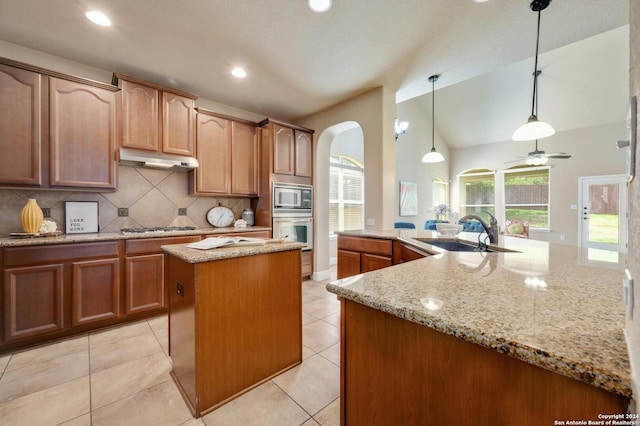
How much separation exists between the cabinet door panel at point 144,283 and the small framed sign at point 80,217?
2.24ft

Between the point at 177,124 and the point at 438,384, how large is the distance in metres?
3.32

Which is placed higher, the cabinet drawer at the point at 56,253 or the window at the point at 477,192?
the window at the point at 477,192

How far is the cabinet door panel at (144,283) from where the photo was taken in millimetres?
2410

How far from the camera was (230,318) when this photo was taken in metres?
1.47

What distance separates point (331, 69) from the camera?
2.71 metres

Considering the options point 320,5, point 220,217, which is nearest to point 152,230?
point 220,217

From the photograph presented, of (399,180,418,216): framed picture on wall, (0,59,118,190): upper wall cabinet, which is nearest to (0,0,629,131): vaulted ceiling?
(0,59,118,190): upper wall cabinet

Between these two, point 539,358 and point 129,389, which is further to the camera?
point 129,389

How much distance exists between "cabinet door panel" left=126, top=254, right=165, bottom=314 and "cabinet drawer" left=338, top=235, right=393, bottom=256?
1.96m

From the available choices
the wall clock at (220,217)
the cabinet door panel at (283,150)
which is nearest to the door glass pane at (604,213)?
the cabinet door panel at (283,150)

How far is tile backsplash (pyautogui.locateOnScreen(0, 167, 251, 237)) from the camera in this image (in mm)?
2301

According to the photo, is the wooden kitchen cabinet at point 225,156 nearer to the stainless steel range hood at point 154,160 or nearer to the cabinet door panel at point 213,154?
the cabinet door panel at point 213,154

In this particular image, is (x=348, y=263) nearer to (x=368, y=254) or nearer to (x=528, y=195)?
(x=368, y=254)

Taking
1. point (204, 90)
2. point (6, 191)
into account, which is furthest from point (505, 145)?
point (6, 191)
